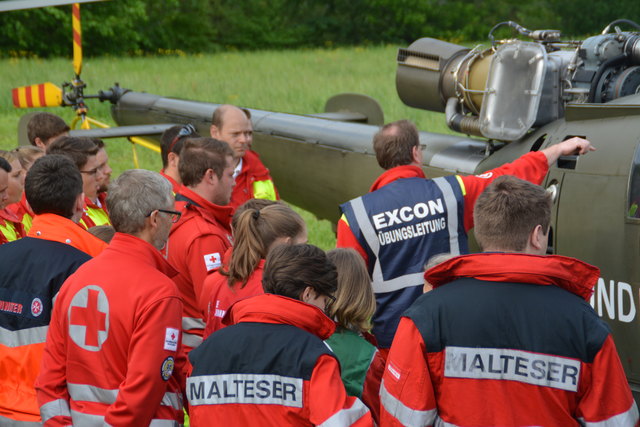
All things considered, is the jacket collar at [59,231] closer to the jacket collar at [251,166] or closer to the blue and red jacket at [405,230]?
the blue and red jacket at [405,230]

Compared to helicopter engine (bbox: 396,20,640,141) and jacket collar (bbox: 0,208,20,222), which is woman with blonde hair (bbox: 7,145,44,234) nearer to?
jacket collar (bbox: 0,208,20,222)

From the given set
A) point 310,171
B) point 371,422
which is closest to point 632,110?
point 371,422

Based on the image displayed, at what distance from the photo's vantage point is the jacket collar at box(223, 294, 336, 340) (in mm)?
2742

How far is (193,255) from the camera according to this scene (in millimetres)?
3924

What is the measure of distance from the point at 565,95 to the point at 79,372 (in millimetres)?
3392

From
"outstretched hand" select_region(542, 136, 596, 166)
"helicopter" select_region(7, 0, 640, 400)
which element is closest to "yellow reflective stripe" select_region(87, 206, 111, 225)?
"helicopter" select_region(7, 0, 640, 400)

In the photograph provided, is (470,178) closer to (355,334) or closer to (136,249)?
(355,334)

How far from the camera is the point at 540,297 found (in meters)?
2.61

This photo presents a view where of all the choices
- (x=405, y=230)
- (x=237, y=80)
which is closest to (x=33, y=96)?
(x=405, y=230)

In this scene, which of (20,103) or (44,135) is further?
(20,103)

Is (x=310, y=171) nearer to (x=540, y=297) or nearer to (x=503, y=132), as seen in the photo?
(x=503, y=132)

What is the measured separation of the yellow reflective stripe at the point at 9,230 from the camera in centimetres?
448

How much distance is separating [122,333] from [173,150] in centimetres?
231

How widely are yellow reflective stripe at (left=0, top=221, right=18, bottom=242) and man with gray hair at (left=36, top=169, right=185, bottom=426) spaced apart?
4.81 ft
